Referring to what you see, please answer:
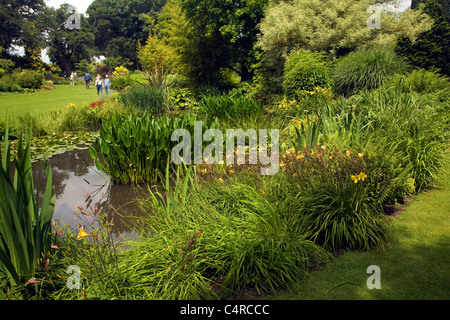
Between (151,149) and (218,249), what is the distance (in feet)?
10.1

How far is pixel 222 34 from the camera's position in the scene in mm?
16141

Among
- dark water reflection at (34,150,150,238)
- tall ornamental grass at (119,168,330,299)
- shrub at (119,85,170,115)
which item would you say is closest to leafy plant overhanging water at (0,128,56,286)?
tall ornamental grass at (119,168,330,299)

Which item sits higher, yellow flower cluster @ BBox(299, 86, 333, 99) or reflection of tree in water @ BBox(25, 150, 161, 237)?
yellow flower cluster @ BBox(299, 86, 333, 99)

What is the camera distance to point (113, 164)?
18.2 ft

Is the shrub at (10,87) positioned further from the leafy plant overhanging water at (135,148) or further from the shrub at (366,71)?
the shrub at (366,71)

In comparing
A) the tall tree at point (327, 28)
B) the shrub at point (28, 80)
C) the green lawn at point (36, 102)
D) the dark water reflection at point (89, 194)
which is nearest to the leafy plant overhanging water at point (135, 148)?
the dark water reflection at point (89, 194)

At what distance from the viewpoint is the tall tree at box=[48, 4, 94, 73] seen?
47281 millimetres

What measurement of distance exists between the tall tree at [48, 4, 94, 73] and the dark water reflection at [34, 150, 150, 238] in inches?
1906

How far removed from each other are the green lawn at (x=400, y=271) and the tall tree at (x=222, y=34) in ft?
44.7

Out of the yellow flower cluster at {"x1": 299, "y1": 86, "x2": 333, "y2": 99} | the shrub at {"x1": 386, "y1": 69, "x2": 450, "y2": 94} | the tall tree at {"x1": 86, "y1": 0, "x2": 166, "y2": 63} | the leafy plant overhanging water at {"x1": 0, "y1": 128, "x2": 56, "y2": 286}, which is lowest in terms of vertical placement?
the leafy plant overhanging water at {"x1": 0, "y1": 128, "x2": 56, "y2": 286}

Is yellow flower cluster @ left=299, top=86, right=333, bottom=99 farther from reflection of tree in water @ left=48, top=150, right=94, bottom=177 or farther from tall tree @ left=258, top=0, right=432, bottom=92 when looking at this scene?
reflection of tree in water @ left=48, top=150, right=94, bottom=177

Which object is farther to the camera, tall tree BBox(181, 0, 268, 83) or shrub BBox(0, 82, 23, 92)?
shrub BBox(0, 82, 23, 92)

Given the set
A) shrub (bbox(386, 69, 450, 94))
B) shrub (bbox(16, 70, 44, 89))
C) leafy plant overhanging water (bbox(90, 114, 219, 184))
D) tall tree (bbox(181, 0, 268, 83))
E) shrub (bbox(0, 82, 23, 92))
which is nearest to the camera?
leafy plant overhanging water (bbox(90, 114, 219, 184))
